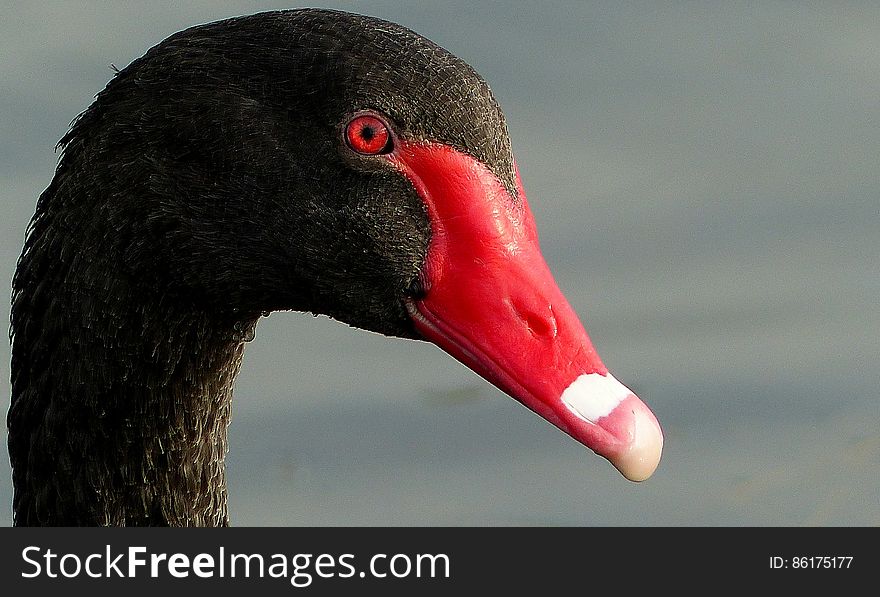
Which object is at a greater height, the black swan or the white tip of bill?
the black swan

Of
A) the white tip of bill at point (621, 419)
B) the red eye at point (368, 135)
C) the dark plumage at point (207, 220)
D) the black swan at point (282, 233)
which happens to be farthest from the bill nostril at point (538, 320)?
the red eye at point (368, 135)

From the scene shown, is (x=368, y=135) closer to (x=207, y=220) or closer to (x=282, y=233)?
(x=282, y=233)

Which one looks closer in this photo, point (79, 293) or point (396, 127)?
point (396, 127)

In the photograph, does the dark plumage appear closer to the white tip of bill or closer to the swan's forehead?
the swan's forehead

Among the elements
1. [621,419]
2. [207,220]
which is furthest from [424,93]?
[621,419]

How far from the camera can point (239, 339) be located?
12.9 feet

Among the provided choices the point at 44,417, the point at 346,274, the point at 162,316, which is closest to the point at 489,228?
the point at 346,274

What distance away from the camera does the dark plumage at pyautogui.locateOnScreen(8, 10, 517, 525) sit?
351cm

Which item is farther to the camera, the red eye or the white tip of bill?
the red eye

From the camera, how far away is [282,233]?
3607mm

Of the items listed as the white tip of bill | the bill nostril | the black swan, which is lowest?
the white tip of bill

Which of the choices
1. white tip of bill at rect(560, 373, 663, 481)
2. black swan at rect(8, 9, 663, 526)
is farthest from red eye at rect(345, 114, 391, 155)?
white tip of bill at rect(560, 373, 663, 481)

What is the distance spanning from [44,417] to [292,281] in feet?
2.66
